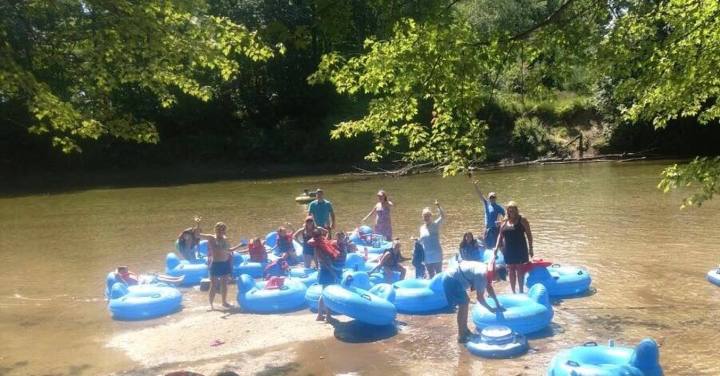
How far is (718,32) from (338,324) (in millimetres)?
5804

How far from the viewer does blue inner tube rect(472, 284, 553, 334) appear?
8.22m

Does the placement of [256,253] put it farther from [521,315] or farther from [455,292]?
[521,315]

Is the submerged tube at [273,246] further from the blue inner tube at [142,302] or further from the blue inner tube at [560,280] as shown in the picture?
the blue inner tube at [560,280]

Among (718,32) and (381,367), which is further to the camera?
(381,367)

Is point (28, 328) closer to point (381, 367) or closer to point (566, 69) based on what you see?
point (381, 367)

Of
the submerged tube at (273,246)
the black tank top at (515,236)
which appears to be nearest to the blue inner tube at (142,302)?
the submerged tube at (273,246)

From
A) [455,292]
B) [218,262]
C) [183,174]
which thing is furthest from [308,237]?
[183,174]

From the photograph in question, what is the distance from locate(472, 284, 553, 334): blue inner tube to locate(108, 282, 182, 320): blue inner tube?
15.4 feet

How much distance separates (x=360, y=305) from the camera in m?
8.60

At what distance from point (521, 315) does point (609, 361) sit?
1809 millimetres

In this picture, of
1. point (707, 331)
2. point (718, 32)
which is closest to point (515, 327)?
point (707, 331)

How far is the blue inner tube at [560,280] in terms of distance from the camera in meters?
9.85

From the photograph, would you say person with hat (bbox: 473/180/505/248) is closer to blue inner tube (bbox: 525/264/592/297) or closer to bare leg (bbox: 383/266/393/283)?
blue inner tube (bbox: 525/264/592/297)

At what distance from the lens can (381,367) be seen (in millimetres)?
7559
